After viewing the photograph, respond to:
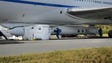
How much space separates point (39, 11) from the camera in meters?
22.4

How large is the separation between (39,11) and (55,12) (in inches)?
64.4

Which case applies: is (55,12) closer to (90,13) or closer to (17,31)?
(90,13)

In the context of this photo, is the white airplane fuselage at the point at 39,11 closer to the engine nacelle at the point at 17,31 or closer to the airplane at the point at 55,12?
the airplane at the point at 55,12

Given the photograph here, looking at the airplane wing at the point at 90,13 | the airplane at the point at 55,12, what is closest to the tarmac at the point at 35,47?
the airplane at the point at 55,12

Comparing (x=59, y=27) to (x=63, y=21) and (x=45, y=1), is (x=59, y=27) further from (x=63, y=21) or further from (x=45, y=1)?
(x=45, y=1)

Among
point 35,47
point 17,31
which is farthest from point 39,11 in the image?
point 35,47

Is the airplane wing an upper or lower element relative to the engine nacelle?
upper

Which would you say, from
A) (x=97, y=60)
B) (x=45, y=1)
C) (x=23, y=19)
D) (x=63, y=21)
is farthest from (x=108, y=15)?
(x=97, y=60)

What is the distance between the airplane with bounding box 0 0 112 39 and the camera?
21031 mm

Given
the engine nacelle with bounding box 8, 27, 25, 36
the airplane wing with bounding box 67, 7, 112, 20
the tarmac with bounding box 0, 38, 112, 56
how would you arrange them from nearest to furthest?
the tarmac with bounding box 0, 38, 112, 56 → the engine nacelle with bounding box 8, 27, 25, 36 → the airplane wing with bounding box 67, 7, 112, 20

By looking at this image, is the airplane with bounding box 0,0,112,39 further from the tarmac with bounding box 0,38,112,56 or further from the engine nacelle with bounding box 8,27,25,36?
the tarmac with bounding box 0,38,112,56

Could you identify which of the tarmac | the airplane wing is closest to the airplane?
the airplane wing

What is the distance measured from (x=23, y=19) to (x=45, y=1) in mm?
1967

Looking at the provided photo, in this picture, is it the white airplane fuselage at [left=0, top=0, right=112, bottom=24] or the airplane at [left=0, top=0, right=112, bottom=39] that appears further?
the airplane at [left=0, top=0, right=112, bottom=39]
